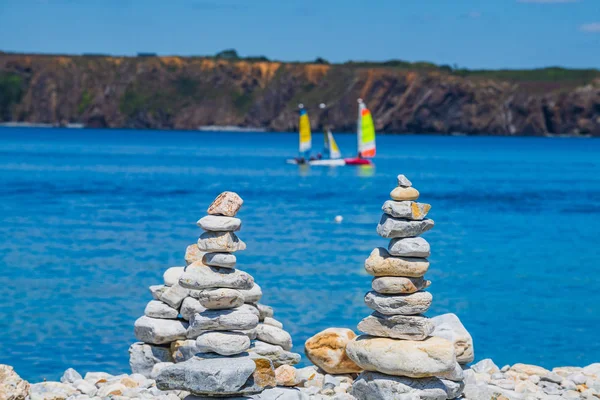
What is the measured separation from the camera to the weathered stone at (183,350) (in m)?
15.5

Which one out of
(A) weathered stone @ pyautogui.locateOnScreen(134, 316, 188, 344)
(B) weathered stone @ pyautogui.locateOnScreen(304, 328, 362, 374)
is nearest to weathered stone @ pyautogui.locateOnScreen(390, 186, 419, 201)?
(B) weathered stone @ pyautogui.locateOnScreen(304, 328, 362, 374)

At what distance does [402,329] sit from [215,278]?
2443 millimetres

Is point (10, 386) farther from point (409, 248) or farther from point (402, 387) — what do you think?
point (409, 248)

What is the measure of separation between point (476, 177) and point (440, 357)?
8737cm

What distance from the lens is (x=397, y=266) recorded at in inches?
549

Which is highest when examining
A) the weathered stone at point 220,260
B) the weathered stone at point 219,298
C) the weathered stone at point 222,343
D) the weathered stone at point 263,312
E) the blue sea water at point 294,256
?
the weathered stone at point 220,260

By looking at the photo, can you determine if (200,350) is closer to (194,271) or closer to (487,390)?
(194,271)

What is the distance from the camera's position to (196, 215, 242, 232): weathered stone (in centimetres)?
1368

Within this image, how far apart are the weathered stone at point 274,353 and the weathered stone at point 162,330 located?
1.37m

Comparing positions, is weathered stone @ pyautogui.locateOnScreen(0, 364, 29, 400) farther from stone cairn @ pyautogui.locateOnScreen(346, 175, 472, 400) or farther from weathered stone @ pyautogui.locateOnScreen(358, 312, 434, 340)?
weathered stone @ pyautogui.locateOnScreen(358, 312, 434, 340)

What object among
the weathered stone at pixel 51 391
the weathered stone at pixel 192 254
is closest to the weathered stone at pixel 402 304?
the weathered stone at pixel 192 254

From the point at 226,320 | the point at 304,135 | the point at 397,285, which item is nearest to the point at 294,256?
the point at 397,285

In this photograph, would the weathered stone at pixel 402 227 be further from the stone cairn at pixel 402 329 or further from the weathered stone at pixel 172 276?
the weathered stone at pixel 172 276

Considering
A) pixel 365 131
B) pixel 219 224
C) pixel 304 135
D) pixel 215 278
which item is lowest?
pixel 304 135
